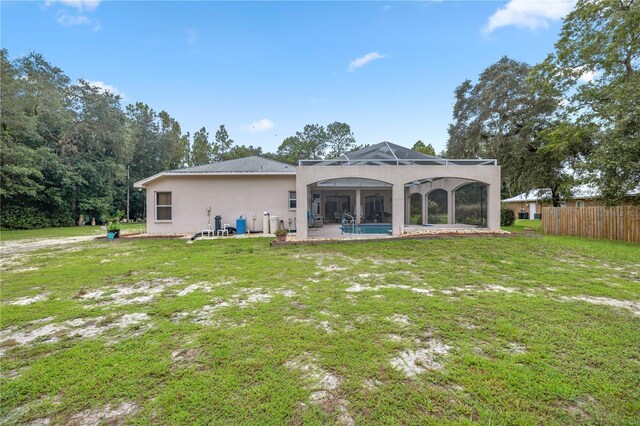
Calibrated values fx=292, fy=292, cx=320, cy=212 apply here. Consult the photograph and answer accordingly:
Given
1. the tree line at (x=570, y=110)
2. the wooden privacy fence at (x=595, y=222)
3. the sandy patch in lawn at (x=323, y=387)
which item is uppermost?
the tree line at (x=570, y=110)

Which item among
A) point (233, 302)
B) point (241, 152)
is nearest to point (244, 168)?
point (233, 302)

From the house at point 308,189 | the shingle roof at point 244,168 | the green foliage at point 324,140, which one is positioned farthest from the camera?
the green foliage at point 324,140

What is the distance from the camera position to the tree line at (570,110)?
11125mm

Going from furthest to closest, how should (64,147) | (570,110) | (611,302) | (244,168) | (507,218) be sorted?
1. (64,147)
2. (507,218)
3. (570,110)
4. (244,168)
5. (611,302)

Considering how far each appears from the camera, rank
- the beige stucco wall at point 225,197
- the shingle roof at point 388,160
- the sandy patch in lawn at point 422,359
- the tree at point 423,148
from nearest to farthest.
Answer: the sandy patch in lawn at point 422,359 < the shingle roof at point 388,160 < the beige stucco wall at point 225,197 < the tree at point 423,148

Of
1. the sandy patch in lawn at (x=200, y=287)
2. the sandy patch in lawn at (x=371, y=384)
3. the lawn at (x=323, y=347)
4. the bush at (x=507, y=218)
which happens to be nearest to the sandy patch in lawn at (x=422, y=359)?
the lawn at (x=323, y=347)

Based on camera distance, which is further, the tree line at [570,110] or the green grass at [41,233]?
the green grass at [41,233]

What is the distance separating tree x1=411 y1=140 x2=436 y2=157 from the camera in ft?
135

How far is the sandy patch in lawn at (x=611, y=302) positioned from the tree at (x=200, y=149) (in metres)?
43.9

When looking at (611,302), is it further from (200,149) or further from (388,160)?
(200,149)

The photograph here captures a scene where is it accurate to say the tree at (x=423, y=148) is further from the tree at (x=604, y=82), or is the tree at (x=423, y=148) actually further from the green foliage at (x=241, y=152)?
the tree at (x=604, y=82)

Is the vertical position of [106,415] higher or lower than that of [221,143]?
lower

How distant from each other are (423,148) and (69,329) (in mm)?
44783

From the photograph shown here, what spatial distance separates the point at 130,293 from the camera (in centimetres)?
510
